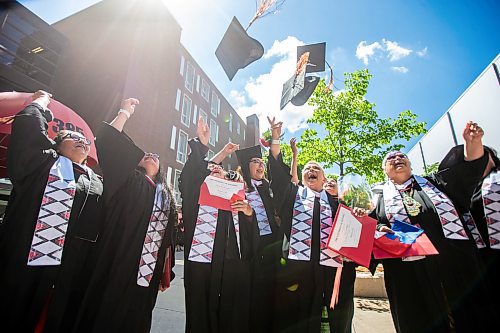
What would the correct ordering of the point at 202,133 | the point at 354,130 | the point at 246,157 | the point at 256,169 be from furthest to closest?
the point at 354,130, the point at 246,157, the point at 256,169, the point at 202,133

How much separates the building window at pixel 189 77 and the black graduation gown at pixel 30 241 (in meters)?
18.3

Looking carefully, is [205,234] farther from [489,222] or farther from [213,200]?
[489,222]

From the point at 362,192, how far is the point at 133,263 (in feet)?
7.10

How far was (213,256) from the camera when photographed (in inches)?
87.0

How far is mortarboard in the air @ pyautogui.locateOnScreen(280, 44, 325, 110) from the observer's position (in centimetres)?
399

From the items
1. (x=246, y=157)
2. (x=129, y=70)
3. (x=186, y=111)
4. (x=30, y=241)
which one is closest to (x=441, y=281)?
(x=246, y=157)

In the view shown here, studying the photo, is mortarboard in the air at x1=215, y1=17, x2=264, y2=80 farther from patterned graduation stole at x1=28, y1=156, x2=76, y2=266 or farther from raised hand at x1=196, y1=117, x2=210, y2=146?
patterned graduation stole at x1=28, y1=156, x2=76, y2=266

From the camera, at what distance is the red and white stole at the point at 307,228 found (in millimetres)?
2213

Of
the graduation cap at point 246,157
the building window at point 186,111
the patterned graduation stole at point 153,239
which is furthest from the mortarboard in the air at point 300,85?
the building window at point 186,111

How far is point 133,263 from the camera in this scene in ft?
6.79

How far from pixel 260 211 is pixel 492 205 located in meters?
2.07

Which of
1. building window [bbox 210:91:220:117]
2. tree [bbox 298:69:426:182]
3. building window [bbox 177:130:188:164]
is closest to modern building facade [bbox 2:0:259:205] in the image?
building window [bbox 177:130:188:164]

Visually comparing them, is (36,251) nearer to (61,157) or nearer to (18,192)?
(18,192)

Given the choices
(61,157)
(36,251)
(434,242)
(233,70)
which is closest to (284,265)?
(434,242)
